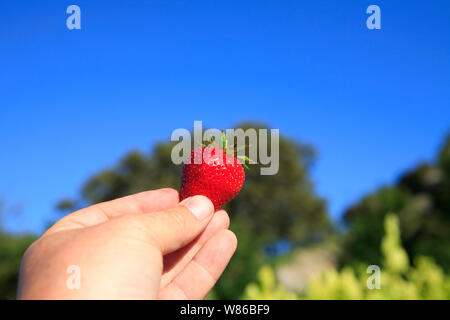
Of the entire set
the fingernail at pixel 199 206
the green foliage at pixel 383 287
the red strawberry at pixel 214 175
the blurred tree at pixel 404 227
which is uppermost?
the red strawberry at pixel 214 175

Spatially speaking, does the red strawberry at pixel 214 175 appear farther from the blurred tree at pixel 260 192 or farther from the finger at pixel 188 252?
the blurred tree at pixel 260 192

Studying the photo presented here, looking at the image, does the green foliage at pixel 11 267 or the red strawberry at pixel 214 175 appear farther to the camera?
the green foliage at pixel 11 267

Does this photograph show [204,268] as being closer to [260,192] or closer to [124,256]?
[124,256]

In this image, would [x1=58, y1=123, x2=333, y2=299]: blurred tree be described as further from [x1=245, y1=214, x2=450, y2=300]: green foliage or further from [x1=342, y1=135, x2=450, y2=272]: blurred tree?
[x1=245, y1=214, x2=450, y2=300]: green foliage

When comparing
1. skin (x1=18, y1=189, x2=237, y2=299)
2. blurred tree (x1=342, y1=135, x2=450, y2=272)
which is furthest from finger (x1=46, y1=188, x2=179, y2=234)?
blurred tree (x1=342, y1=135, x2=450, y2=272)

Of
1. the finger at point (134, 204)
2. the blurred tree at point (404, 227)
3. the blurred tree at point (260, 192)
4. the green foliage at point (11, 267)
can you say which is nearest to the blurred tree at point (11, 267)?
the green foliage at point (11, 267)
